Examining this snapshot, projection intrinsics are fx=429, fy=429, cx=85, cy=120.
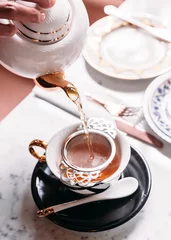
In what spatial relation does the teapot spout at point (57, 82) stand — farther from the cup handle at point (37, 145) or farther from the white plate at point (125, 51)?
the white plate at point (125, 51)

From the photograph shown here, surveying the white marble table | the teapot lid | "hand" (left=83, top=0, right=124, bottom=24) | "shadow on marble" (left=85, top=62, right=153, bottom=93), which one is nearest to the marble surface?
the white marble table

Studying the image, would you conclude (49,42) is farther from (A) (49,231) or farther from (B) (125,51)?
(B) (125,51)

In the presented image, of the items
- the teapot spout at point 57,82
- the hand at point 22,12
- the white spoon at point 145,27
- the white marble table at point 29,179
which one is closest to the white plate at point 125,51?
the white spoon at point 145,27

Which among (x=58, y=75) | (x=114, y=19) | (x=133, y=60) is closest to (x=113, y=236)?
(x=58, y=75)

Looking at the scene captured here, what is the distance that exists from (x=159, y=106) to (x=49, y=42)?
33 centimetres

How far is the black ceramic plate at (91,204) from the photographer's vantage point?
0.66 metres

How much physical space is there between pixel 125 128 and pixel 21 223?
26 centimetres

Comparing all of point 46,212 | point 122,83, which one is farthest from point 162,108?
point 46,212

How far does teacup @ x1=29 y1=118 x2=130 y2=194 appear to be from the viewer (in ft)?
2.16

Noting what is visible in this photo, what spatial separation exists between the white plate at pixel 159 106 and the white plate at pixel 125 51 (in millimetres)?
34

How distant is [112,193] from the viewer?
27.1 inches

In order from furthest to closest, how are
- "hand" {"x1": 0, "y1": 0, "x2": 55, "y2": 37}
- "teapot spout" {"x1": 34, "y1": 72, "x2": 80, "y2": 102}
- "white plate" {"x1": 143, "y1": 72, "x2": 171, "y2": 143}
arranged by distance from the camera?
"white plate" {"x1": 143, "y1": 72, "x2": 171, "y2": 143}
"teapot spout" {"x1": 34, "y1": 72, "x2": 80, "y2": 102}
"hand" {"x1": 0, "y1": 0, "x2": 55, "y2": 37}

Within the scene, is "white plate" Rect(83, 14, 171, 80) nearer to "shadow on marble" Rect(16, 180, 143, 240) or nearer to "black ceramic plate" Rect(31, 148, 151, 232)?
"black ceramic plate" Rect(31, 148, 151, 232)

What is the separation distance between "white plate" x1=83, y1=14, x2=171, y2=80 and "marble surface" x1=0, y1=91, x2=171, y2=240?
16cm
